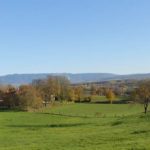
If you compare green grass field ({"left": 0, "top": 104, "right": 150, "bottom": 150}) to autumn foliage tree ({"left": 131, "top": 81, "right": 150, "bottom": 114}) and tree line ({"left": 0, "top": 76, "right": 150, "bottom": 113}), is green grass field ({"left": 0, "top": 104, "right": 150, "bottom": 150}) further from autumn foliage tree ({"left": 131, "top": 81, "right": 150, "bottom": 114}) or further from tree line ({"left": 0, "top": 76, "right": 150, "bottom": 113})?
tree line ({"left": 0, "top": 76, "right": 150, "bottom": 113})

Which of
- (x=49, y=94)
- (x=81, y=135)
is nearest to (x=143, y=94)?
(x=81, y=135)

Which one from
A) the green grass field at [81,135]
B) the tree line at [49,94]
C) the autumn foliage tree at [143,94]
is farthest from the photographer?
the tree line at [49,94]

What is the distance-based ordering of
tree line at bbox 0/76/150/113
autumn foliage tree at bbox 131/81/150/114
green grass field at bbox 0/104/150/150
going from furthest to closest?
tree line at bbox 0/76/150/113
autumn foliage tree at bbox 131/81/150/114
green grass field at bbox 0/104/150/150

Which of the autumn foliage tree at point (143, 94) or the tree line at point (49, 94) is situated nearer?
the autumn foliage tree at point (143, 94)

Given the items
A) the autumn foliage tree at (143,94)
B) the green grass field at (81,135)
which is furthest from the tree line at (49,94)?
the green grass field at (81,135)

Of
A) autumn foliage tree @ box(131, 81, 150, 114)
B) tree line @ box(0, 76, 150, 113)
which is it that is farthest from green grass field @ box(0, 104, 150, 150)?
tree line @ box(0, 76, 150, 113)

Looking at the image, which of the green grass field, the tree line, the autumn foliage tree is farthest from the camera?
the tree line

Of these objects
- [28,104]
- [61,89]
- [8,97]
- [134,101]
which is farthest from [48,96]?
[134,101]

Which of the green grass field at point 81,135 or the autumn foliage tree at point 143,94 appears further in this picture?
the autumn foliage tree at point 143,94

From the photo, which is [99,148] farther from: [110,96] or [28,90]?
[110,96]

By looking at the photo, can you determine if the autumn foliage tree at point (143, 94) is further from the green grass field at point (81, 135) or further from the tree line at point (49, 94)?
the green grass field at point (81, 135)

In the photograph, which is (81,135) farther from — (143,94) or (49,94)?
(49,94)

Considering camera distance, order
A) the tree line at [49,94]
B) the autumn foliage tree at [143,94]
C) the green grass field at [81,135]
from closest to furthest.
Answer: the green grass field at [81,135] → the autumn foliage tree at [143,94] → the tree line at [49,94]

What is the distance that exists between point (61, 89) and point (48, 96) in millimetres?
10448
